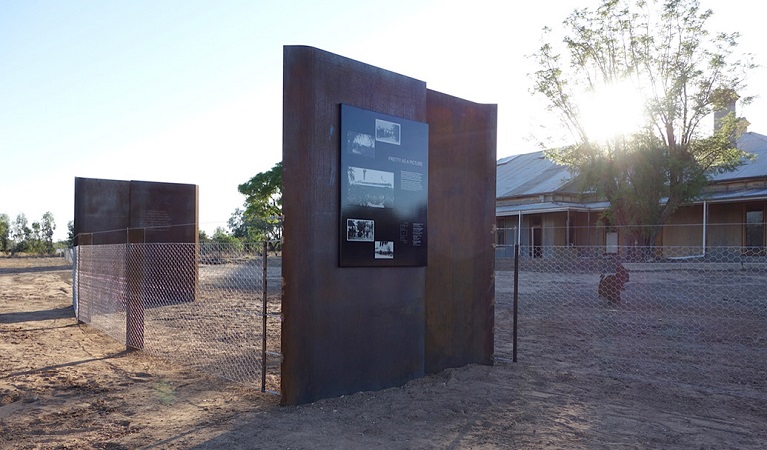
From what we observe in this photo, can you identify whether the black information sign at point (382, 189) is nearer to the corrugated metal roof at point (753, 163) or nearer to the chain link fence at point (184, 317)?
the chain link fence at point (184, 317)

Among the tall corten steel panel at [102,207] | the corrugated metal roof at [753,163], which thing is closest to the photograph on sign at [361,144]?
the tall corten steel panel at [102,207]

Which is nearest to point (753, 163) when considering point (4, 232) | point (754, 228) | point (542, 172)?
point (754, 228)

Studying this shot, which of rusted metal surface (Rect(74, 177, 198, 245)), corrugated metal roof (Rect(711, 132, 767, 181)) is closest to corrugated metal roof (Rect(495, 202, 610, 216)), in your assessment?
corrugated metal roof (Rect(711, 132, 767, 181))

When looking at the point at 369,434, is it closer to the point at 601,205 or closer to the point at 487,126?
the point at 487,126

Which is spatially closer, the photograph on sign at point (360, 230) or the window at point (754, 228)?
the photograph on sign at point (360, 230)

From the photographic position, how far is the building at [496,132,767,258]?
922 inches

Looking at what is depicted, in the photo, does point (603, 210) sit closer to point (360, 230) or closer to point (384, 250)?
point (384, 250)

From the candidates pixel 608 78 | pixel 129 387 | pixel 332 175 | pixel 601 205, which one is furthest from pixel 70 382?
pixel 601 205

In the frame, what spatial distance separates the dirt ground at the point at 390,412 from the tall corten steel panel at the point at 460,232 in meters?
0.38

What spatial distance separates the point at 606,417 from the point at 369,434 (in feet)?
6.76

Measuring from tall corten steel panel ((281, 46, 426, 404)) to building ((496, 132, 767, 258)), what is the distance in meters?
13.8

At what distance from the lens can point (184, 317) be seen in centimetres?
1253

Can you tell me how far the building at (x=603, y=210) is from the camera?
2342 centimetres

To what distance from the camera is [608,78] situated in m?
15.8
